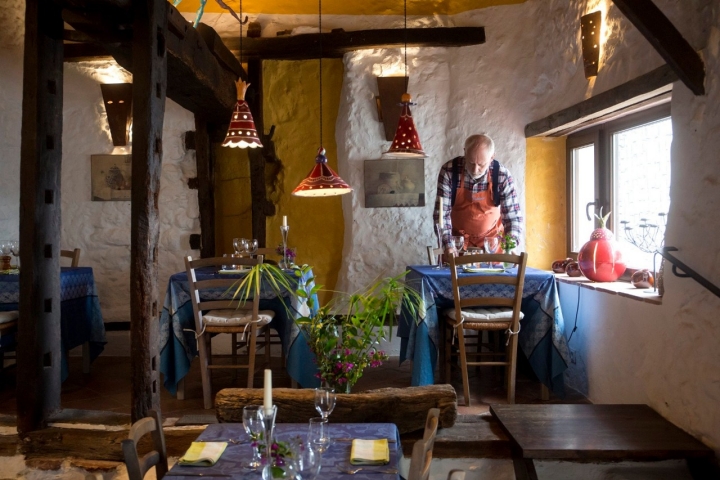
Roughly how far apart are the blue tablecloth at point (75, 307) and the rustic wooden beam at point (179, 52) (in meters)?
1.59

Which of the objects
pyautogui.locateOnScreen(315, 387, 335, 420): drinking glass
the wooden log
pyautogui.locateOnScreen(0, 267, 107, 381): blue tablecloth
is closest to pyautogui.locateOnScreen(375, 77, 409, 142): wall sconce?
pyautogui.locateOnScreen(0, 267, 107, 381): blue tablecloth

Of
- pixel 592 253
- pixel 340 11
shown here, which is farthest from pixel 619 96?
pixel 340 11

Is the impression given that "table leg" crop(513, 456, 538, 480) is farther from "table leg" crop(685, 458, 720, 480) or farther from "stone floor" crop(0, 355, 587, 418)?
"stone floor" crop(0, 355, 587, 418)

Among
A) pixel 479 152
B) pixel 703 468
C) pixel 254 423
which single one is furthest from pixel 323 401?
pixel 479 152

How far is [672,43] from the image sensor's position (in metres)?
2.96

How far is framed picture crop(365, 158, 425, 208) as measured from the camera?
5.81 meters

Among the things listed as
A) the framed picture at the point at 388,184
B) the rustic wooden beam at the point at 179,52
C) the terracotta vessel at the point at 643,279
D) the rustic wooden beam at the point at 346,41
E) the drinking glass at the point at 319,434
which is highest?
the rustic wooden beam at the point at 346,41

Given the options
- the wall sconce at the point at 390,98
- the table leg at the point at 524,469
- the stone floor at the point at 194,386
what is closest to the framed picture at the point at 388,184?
the wall sconce at the point at 390,98

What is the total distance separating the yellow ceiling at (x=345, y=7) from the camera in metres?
5.87

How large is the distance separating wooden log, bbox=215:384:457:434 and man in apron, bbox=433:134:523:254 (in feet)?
7.10

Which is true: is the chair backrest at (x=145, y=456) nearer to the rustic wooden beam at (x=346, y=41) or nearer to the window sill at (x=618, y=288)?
the window sill at (x=618, y=288)

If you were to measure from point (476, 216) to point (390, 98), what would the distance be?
138 cm

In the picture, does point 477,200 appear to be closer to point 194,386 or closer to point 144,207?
point 194,386

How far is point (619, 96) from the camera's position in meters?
3.91
